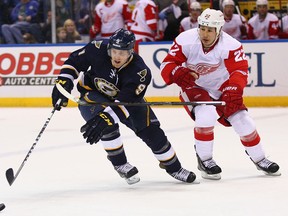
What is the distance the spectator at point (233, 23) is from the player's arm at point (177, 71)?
5.09 meters

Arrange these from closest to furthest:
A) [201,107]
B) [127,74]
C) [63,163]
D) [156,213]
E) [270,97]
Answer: [156,213] → [127,74] → [201,107] → [63,163] → [270,97]

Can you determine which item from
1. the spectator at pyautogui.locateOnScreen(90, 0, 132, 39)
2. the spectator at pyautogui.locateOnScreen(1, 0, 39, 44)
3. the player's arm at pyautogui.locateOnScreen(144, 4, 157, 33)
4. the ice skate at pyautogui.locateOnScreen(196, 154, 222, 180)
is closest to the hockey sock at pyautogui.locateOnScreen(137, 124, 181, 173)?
the ice skate at pyautogui.locateOnScreen(196, 154, 222, 180)

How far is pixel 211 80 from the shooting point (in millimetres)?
5520

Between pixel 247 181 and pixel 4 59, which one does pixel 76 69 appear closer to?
pixel 247 181

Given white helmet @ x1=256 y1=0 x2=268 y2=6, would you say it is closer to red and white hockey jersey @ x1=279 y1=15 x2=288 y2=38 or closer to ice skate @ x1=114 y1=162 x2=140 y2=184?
red and white hockey jersey @ x1=279 y1=15 x2=288 y2=38

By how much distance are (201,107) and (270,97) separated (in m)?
4.77

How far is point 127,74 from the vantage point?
4.93 m

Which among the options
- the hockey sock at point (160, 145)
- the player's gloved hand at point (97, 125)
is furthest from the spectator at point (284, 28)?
the player's gloved hand at point (97, 125)

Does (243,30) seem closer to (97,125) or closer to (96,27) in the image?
(96,27)

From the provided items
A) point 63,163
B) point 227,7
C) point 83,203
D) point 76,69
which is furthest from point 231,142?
point 227,7

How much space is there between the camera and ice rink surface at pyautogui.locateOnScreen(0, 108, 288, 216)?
4391mm

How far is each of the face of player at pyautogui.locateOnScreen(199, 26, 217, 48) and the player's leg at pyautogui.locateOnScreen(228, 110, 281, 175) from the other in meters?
0.47

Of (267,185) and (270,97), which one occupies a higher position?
(267,185)

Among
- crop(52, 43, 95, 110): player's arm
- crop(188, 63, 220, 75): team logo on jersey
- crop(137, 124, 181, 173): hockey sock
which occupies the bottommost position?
crop(137, 124, 181, 173): hockey sock
